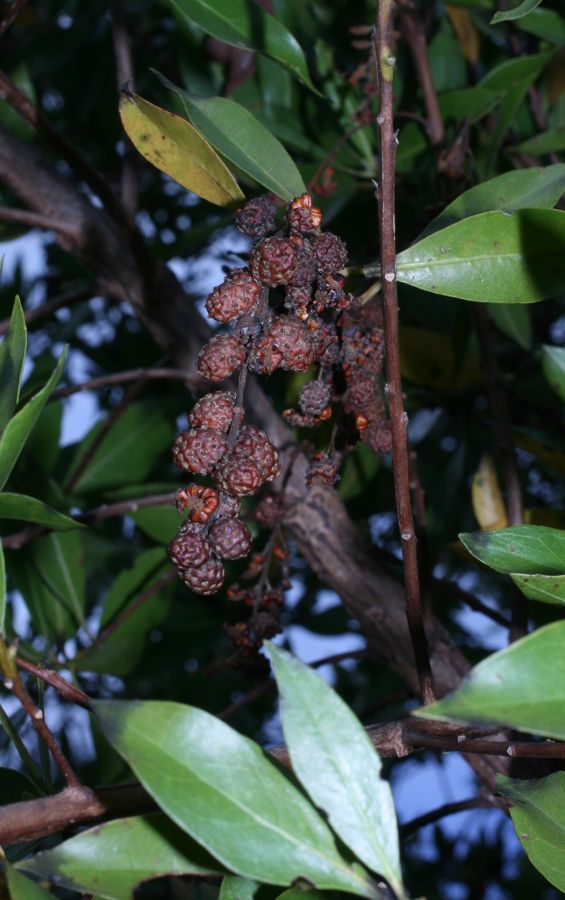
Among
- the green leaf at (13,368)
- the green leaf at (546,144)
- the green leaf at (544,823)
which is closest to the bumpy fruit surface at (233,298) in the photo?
the green leaf at (13,368)

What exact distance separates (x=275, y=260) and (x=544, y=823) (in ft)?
1.13

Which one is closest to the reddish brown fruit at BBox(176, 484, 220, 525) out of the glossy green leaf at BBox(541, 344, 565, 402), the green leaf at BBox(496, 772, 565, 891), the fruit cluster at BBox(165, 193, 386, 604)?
the fruit cluster at BBox(165, 193, 386, 604)

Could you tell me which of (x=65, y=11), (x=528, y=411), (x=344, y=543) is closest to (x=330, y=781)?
(x=344, y=543)

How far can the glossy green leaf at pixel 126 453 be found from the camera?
3.91 ft

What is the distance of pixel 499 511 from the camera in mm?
1005

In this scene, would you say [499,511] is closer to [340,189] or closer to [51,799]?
[340,189]

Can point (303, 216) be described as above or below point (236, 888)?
above

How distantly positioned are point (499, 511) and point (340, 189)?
Answer: 0.39 metres

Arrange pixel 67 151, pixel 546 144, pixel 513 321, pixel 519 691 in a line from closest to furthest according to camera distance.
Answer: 1. pixel 519 691
2. pixel 67 151
3. pixel 546 144
4. pixel 513 321

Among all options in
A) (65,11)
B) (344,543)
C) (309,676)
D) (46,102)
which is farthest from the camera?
(46,102)

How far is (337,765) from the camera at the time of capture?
409 millimetres

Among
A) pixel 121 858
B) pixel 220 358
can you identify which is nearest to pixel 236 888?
pixel 121 858

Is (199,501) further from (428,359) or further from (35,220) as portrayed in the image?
(428,359)

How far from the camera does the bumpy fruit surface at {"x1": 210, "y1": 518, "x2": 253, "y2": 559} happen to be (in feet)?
1.65
